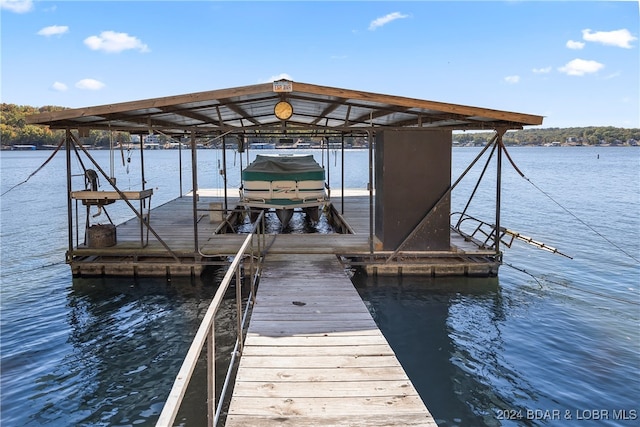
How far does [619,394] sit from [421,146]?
208 inches

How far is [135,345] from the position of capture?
24.0ft

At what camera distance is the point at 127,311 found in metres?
8.62

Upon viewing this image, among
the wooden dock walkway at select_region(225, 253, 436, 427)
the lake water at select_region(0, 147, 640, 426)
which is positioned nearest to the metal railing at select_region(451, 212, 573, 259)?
the lake water at select_region(0, 147, 640, 426)

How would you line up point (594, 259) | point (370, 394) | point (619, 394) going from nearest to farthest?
point (370, 394) < point (619, 394) < point (594, 259)

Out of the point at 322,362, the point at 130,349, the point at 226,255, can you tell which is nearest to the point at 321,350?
the point at 322,362

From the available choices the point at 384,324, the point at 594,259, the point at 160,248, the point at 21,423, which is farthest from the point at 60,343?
the point at 594,259

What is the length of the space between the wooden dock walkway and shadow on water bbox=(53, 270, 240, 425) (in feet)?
3.55

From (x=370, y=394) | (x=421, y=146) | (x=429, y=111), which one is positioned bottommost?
(x=370, y=394)

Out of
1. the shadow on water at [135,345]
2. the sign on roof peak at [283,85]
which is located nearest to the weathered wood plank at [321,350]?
the shadow on water at [135,345]

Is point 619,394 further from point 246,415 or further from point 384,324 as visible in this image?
point 246,415

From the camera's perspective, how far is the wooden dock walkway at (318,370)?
3.82 m

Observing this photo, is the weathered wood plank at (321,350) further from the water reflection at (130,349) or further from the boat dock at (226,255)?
the boat dock at (226,255)

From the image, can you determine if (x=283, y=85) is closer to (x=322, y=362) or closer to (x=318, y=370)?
(x=322, y=362)

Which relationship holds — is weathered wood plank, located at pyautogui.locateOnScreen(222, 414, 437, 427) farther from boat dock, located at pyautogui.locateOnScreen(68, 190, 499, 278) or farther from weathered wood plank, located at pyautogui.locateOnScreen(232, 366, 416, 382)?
boat dock, located at pyautogui.locateOnScreen(68, 190, 499, 278)
